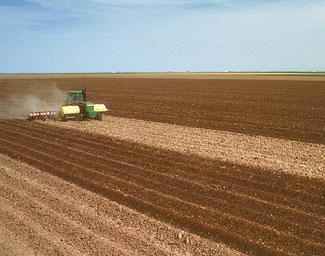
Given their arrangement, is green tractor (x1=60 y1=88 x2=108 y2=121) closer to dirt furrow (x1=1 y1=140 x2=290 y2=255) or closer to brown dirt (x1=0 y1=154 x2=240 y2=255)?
dirt furrow (x1=1 y1=140 x2=290 y2=255)

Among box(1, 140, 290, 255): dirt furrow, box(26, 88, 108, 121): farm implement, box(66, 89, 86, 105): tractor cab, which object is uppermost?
box(66, 89, 86, 105): tractor cab

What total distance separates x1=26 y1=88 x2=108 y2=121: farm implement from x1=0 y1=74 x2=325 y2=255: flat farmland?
258 centimetres

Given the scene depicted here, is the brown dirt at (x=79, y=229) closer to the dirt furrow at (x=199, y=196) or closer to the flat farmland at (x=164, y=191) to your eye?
the flat farmland at (x=164, y=191)

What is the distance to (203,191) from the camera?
8.38 meters

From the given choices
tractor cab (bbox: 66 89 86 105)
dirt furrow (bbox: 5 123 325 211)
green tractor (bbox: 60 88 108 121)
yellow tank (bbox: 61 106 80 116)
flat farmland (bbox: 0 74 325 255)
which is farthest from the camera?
tractor cab (bbox: 66 89 86 105)

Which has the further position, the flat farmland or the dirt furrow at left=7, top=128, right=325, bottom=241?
the dirt furrow at left=7, top=128, right=325, bottom=241

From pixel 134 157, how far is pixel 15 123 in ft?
36.3

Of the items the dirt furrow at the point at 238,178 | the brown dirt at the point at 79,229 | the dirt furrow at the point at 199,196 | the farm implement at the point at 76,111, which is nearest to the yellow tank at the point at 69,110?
the farm implement at the point at 76,111

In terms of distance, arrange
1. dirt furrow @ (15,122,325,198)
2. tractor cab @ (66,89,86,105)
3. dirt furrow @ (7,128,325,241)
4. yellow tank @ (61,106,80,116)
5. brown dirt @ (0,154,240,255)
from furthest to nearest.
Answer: tractor cab @ (66,89,86,105) → yellow tank @ (61,106,80,116) → dirt furrow @ (15,122,325,198) → dirt furrow @ (7,128,325,241) → brown dirt @ (0,154,240,255)

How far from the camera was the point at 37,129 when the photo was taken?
16.6 m

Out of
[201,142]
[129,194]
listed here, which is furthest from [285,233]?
[201,142]

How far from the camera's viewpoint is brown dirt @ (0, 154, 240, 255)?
19.5 feet

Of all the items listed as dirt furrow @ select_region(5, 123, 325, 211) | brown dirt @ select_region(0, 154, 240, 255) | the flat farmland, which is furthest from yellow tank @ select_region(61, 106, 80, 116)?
brown dirt @ select_region(0, 154, 240, 255)

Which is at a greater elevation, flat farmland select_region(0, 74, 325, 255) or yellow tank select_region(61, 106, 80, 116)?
yellow tank select_region(61, 106, 80, 116)
